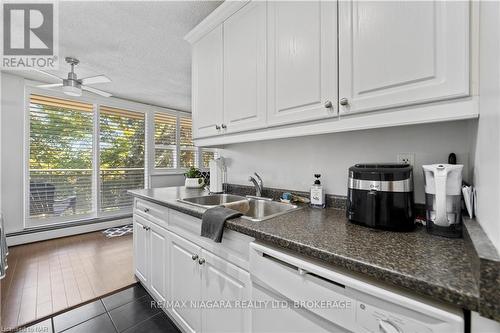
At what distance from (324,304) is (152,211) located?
150 centimetres

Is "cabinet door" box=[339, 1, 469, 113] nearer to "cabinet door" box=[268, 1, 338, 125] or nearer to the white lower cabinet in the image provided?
"cabinet door" box=[268, 1, 338, 125]

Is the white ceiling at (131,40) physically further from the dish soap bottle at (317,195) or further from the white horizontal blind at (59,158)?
the dish soap bottle at (317,195)

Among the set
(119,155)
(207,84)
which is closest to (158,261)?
(207,84)

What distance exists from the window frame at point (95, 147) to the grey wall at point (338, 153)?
3.00 metres

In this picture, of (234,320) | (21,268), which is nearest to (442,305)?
(234,320)

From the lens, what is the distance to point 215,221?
1.10 meters

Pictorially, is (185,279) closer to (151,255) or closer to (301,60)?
(151,255)

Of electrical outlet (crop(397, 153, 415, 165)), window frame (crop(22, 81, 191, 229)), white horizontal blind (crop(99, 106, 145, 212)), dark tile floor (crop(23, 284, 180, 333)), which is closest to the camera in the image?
electrical outlet (crop(397, 153, 415, 165))

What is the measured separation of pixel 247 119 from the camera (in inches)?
58.3

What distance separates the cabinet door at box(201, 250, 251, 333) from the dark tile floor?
2.08ft

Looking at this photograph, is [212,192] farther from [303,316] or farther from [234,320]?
[303,316]

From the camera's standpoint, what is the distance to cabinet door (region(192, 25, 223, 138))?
169 centimetres

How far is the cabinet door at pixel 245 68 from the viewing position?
137 cm

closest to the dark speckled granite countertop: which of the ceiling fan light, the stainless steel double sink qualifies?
the stainless steel double sink
